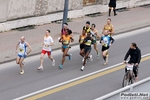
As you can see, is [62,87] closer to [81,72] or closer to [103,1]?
[81,72]

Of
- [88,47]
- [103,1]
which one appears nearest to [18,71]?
[88,47]

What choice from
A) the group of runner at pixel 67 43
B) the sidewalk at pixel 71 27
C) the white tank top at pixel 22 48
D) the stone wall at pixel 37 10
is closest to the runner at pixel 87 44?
the group of runner at pixel 67 43

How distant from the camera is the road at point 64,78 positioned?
15203 mm

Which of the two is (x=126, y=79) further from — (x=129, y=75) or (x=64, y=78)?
(x=64, y=78)

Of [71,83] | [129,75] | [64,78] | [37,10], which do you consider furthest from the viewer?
[37,10]

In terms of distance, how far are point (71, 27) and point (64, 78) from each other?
26.2 feet

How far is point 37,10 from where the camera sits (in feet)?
80.1

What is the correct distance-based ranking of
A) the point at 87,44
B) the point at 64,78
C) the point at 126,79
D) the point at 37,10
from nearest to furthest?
the point at 126,79 → the point at 64,78 → the point at 87,44 → the point at 37,10

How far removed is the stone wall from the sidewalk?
16.3 inches

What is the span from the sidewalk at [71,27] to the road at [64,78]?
1101 mm

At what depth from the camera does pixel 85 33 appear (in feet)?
59.0

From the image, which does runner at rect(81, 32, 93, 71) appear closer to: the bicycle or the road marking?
the road marking

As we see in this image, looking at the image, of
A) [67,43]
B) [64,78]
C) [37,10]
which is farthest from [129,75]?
[37,10]

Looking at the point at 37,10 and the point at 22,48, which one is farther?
the point at 37,10
